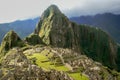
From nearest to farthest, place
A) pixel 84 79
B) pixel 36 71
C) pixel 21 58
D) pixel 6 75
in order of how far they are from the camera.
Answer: pixel 6 75
pixel 36 71
pixel 21 58
pixel 84 79

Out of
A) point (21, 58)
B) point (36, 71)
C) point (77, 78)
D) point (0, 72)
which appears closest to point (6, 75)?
point (0, 72)

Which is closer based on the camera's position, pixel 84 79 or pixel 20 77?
pixel 20 77

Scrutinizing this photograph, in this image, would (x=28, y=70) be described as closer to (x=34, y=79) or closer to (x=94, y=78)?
Answer: (x=34, y=79)

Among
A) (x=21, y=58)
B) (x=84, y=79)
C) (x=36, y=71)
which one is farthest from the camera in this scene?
(x=84, y=79)

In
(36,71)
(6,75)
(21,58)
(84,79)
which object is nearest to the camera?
(6,75)

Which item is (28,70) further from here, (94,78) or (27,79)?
(94,78)

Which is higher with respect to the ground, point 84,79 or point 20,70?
point 20,70

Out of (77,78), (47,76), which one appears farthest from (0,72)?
(77,78)

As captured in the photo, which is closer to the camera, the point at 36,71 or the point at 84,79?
the point at 36,71

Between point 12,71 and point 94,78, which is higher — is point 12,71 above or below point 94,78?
above
